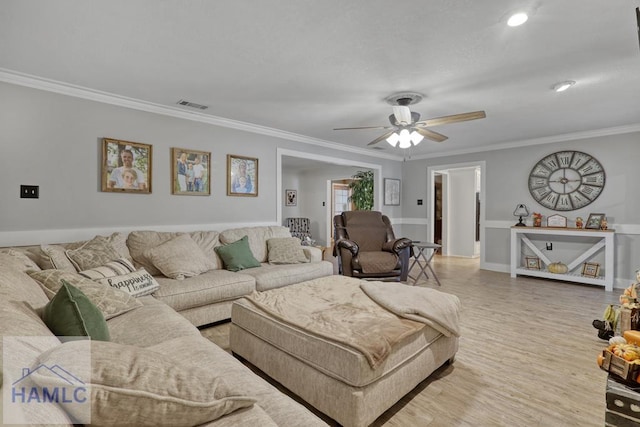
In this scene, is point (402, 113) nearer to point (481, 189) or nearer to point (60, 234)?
point (60, 234)

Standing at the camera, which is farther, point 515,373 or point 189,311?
point 189,311

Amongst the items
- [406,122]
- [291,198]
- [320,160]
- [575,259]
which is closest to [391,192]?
[320,160]

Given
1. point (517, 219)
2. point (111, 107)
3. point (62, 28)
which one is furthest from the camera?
point (517, 219)

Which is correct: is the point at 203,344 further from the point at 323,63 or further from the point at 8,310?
→ the point at 323,63

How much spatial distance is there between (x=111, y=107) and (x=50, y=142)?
661 millimetres

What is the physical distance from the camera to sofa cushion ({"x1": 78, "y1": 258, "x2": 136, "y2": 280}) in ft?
7.57

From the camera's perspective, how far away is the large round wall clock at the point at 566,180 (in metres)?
4.83

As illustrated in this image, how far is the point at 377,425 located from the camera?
67.1 inches

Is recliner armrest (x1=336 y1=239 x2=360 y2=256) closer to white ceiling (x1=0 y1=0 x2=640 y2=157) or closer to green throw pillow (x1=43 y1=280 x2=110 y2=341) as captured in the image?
white ceiling (x1=0 y1=0 x2=640 y2=157)

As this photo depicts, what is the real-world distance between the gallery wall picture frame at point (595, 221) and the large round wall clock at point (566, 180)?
0.83 feet

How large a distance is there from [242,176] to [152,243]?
156 centimetres

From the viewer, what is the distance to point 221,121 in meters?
4.12

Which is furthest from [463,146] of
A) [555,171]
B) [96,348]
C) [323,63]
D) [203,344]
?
[96,348]

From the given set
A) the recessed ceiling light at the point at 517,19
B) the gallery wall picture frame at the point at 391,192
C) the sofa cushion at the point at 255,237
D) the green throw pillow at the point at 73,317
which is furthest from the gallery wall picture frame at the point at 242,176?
the recessed ceiling light at the point at 517,19
